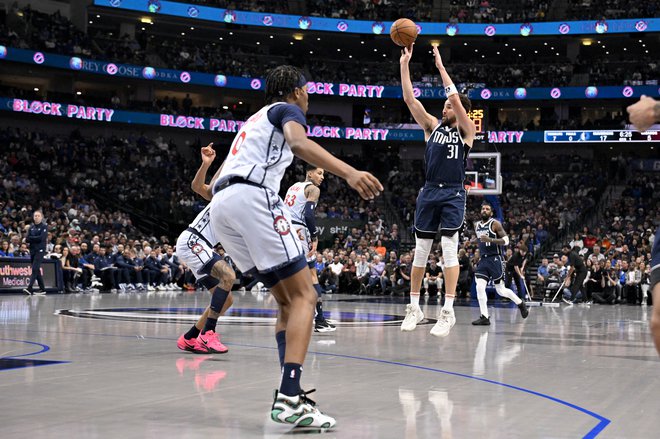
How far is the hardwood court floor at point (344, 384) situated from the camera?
168 inches

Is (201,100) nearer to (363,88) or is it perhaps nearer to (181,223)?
(363,88)

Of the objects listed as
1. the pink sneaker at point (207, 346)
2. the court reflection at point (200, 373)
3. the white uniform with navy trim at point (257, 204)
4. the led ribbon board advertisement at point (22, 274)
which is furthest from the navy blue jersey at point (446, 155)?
the led ribbon board advertisement at point (22, 274)

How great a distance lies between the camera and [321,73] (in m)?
47.5

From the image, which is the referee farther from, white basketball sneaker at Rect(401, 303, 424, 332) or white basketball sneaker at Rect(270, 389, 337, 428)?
white basketball sneaker at Rect(270, 389, 337, 428)

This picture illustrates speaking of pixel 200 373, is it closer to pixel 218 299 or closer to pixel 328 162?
pixel 218 299

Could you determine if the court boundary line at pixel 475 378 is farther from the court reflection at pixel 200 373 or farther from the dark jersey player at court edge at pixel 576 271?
the dark jersey player at court edge at pixel 576 271

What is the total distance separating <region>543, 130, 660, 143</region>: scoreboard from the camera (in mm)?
41781

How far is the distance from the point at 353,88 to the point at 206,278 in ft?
125

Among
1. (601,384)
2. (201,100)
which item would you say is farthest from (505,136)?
(601,384)

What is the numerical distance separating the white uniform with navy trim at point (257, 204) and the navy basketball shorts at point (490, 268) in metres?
9.44

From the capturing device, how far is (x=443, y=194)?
9.23 m

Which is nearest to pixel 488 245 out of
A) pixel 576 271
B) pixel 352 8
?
pixel 576 271

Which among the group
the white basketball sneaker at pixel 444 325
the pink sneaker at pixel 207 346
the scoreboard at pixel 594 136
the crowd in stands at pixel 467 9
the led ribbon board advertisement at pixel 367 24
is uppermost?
the crowd in stands at pixel 467 9

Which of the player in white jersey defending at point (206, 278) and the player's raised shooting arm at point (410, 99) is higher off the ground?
the player's raised shooting arm at point (410, 99)
